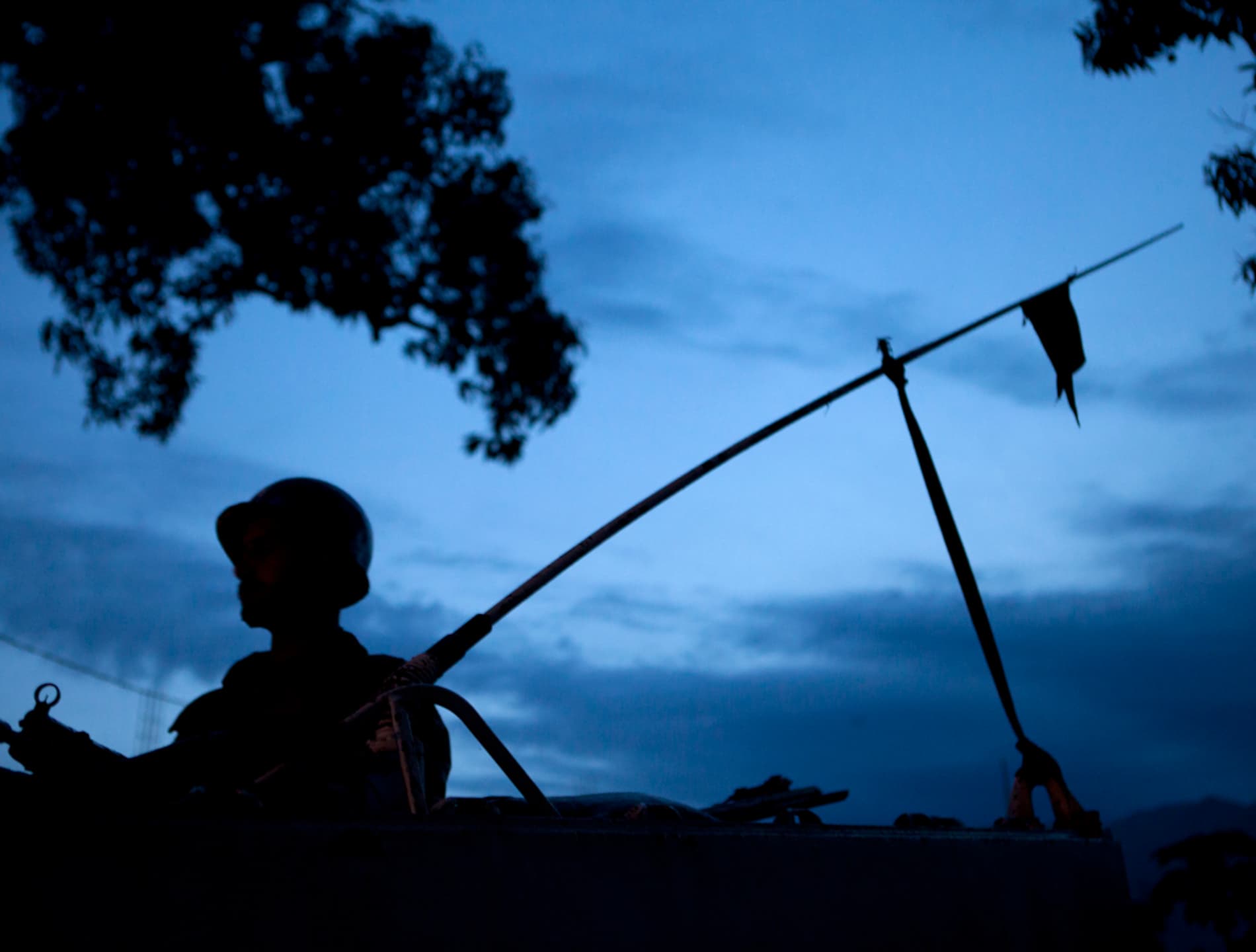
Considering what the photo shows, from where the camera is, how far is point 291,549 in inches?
177

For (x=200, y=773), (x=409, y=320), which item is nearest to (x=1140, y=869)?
(x=409, y=320)

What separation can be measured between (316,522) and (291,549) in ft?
0.49

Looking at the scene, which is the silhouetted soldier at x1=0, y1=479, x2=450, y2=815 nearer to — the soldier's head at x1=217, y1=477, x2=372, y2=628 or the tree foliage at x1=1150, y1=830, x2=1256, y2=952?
the soldier's head at x1=217, y1=477, x2=372, y2=628

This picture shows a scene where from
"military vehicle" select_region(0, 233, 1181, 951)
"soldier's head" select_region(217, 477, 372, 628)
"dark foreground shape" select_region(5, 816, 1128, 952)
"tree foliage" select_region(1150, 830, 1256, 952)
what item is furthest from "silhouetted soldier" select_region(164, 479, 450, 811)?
"tree foliage" select_region(1150, 830, 1256, 952)

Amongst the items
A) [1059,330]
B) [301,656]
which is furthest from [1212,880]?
[301,656]

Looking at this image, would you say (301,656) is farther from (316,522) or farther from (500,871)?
(500,871)

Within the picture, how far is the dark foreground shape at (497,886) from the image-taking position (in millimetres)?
1563

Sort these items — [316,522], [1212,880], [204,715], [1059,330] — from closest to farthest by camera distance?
[204,715]
[316,522]
[1059,330]
[1212,880]

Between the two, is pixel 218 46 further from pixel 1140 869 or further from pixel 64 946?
pixel 1140 869

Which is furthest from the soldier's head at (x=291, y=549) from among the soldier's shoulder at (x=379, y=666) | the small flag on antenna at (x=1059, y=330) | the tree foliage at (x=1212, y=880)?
the tree foliage at (x=1212, y=880)

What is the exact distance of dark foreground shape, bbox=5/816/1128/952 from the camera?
61.6 inches

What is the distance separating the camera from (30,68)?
13.0 m

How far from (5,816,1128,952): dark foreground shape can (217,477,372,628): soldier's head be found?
2522 mm

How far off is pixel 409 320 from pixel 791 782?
12.3 metres
